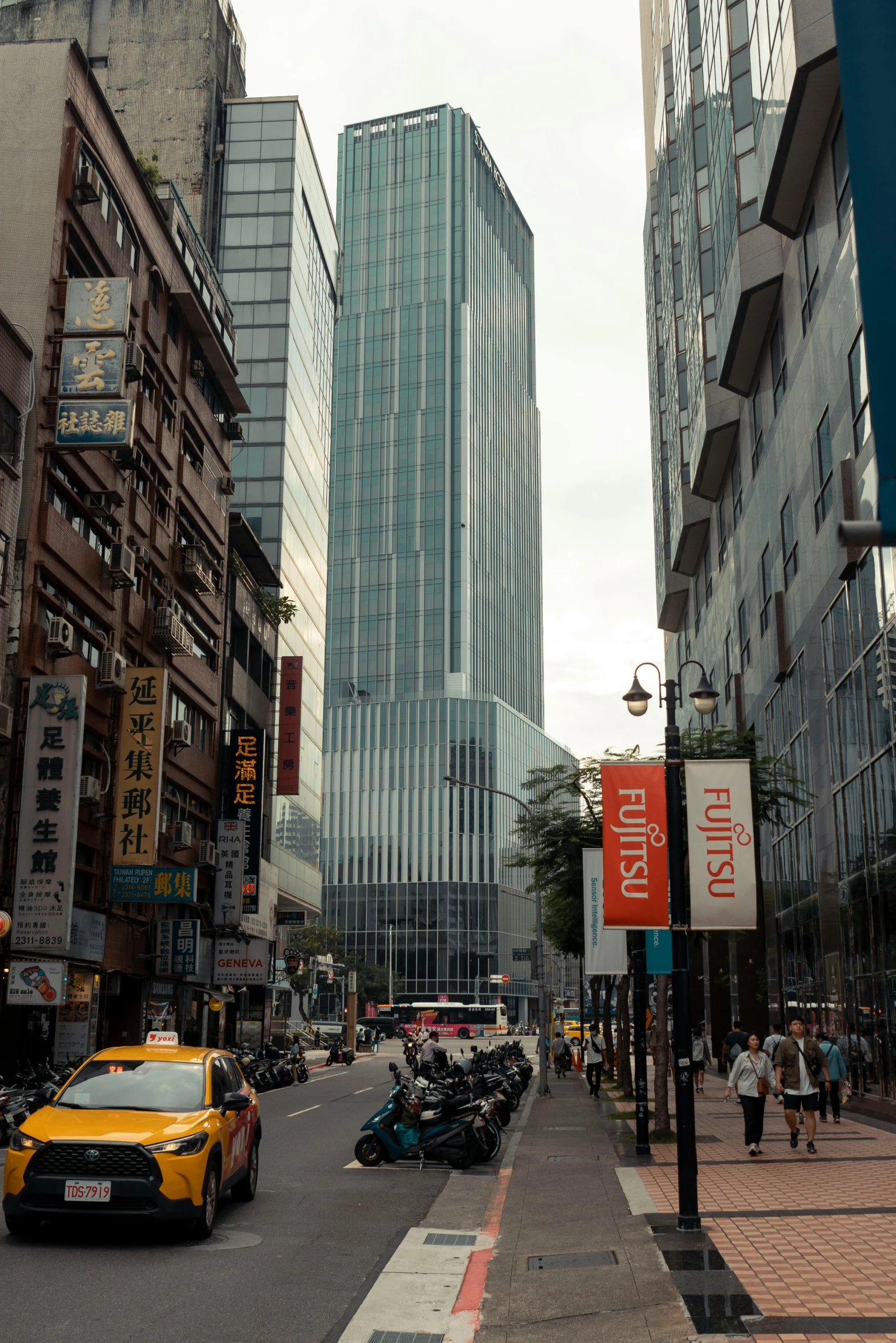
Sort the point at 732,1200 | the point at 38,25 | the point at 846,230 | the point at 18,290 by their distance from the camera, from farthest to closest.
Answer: the point at 38,25 < the point at 18,290 < the point at 846,230 < the point at 732,1200

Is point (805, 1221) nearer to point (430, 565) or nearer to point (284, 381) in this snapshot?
point (284, 381)

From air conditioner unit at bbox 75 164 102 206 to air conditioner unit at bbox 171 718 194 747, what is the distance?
52.7ft

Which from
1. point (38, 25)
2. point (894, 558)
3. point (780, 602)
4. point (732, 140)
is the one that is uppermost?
point (38, 25)

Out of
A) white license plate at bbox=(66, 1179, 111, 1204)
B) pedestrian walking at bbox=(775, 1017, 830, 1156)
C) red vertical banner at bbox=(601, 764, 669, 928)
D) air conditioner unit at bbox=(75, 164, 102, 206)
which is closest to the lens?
white license plate at bbox=(66, 1179, 111, 1204)

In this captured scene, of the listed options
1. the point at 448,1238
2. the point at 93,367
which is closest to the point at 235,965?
the point at 93,367

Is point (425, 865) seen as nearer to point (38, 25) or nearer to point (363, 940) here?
point (363, 940)

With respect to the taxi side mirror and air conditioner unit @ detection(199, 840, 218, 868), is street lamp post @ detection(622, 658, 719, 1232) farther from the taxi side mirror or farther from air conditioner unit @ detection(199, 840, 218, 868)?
air conditioner unit @ detection(199, 840, 218, 868)

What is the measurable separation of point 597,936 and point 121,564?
18407mm

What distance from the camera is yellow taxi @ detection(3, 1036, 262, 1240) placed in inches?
400

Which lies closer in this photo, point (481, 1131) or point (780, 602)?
point (481, 1131)

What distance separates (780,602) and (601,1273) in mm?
27378

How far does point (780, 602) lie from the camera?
34625 millimetres

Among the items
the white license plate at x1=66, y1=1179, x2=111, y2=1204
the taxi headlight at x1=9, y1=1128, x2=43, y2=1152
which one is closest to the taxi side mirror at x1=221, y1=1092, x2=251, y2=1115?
the white license plate at x1=66, y1=1179, x2=111, y2=1204

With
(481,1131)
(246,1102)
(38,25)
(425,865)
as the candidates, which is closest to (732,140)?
(481,1131)
